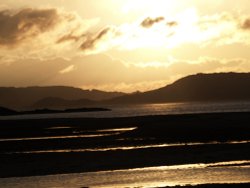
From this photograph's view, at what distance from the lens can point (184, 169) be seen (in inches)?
1501

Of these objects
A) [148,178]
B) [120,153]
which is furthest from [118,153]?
[148,178]

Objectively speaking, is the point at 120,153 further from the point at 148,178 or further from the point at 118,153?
the point at 148,178

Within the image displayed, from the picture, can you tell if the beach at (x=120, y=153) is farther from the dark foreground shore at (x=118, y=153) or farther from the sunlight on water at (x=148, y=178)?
the sunlight on water at (x=148, y=178)

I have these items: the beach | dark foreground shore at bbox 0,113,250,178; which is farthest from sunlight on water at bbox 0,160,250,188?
dark foreground shore at bbox 0,113,250,178

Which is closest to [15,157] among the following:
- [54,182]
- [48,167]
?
[48,167]

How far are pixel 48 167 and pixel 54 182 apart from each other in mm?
7120

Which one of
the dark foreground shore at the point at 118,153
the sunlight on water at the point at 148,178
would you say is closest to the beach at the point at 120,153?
the dark foreground shore at the point at 118,153

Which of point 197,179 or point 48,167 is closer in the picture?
point 197,179

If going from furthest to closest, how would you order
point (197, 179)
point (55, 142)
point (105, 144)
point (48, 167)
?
point (55, 142) → point (105, 144) → point (48, 167) → point (197, 179)

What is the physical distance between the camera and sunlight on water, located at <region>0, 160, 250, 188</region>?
109 feet

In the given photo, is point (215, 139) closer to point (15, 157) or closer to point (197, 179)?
point (15, 157)

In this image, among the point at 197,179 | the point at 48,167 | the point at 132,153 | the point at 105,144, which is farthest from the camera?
→ the point at 105,144

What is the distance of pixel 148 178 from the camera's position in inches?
1378

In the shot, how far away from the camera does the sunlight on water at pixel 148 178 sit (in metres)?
33.2
